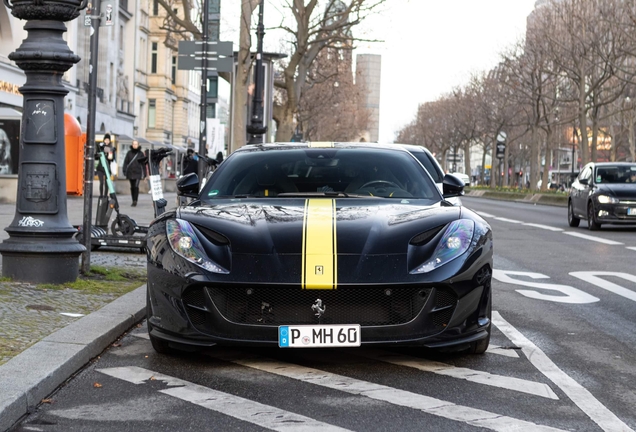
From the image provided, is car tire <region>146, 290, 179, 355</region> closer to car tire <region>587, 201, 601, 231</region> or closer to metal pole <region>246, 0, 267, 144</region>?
car tire <region>587, 201, 601, 231</region>

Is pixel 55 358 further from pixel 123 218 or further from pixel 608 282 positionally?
pixel 123 218

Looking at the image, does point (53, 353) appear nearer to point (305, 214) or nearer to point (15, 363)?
point (15, 363)

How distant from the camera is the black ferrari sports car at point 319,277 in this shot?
5730mm

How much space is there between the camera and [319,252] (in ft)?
19.1

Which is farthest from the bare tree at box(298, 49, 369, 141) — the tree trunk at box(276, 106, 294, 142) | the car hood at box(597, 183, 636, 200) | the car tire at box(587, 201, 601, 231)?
the car hood at box(597, 183, 636, 200)

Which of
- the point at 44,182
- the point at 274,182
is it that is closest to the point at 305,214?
the point at 274,182

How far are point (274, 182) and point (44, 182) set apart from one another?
286cm

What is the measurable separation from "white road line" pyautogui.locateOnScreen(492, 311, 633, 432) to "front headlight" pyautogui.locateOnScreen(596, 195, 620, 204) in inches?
612

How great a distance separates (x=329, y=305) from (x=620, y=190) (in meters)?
18.1

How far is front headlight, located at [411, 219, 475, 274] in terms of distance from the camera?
5883mm

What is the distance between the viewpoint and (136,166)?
31625 millimetres

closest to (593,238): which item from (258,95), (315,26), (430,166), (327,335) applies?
(430,166)

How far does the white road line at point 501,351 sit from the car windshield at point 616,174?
1770 centimetres

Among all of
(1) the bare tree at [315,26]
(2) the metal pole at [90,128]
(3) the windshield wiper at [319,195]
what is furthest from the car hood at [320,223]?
(1) the bare tree at [315,26]
